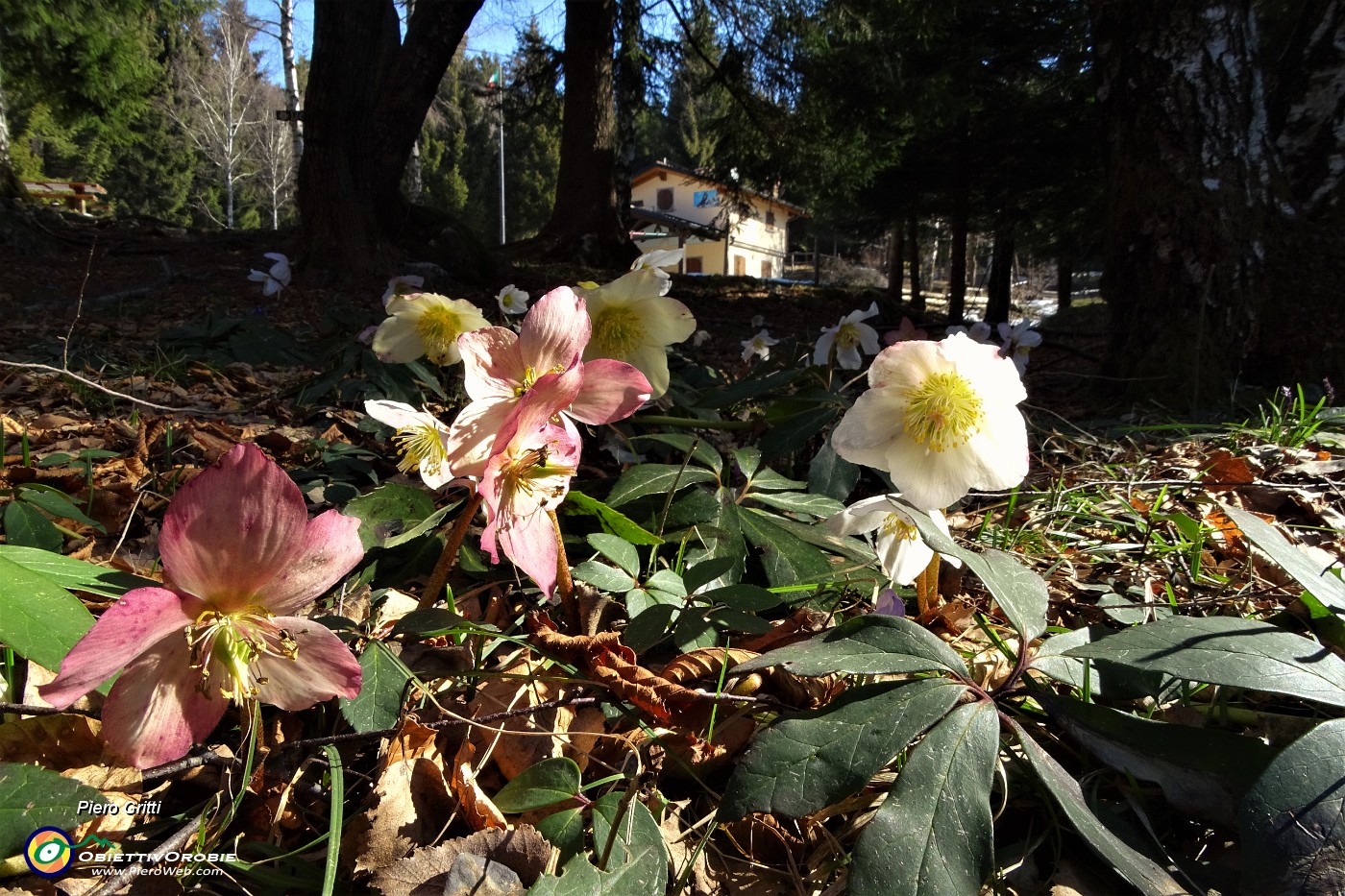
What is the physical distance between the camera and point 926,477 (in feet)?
3.09

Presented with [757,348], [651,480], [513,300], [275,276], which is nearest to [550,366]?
[651,480]

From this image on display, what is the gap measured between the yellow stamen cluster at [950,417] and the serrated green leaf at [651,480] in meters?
0.41

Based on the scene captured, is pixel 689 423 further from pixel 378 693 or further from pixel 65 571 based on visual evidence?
pixel 65 571

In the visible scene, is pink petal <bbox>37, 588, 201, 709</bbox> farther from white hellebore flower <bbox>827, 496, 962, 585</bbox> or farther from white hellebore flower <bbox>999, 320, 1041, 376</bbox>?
white hellebore flower <bbox>999, 320, 1041, 376</bbox>

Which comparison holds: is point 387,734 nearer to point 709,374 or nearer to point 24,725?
point 24,725

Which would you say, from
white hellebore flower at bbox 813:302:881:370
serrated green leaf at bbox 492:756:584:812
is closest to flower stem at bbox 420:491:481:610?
serrated green leaf at bbox 492:756:584:812

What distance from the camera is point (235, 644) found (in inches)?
24.9

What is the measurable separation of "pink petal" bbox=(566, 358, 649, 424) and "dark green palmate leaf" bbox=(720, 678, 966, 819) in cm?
37

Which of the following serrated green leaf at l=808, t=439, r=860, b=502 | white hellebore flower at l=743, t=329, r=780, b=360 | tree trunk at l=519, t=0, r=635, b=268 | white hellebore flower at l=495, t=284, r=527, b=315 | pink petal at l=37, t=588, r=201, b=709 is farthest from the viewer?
tree trunk at l=519, t=0, r=635, b=268

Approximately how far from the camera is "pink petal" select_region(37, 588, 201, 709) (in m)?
0.56

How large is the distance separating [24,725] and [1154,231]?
338cm

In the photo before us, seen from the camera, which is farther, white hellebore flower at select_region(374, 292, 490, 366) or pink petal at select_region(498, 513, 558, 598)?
white hellebore flower at select_region(374, 292, 490, 366)

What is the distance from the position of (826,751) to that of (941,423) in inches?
17.7

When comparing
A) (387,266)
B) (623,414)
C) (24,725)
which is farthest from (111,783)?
(387,266)
